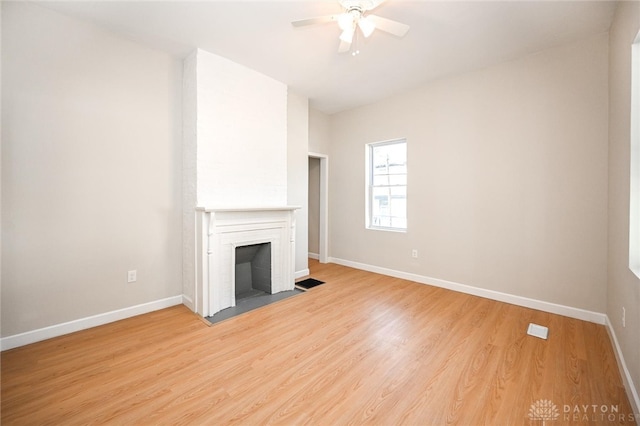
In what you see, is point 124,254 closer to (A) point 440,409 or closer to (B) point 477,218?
(A) point 440,409

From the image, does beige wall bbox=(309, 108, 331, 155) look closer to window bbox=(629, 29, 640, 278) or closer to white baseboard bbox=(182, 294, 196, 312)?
white baseboard bbox=(182, 294, 196, 312)

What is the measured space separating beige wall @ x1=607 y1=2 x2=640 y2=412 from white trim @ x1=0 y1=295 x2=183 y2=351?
3.97m

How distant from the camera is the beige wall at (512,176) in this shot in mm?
2721

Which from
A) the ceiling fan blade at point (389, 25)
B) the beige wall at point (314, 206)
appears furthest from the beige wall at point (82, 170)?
the beige wall at point (314, 206)

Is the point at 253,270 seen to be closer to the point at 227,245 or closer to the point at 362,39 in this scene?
the point at 227,245

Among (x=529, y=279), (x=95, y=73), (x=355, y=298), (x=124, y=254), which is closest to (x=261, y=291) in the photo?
(x=355, y=298)

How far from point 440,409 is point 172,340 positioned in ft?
7.23

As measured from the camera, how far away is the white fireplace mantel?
2.91 metres

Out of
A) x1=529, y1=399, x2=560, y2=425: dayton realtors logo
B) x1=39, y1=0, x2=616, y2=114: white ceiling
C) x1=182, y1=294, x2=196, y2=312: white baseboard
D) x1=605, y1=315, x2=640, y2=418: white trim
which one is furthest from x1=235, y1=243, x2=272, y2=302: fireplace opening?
x1=605, y1=315, x2=640, y2=418: white trim

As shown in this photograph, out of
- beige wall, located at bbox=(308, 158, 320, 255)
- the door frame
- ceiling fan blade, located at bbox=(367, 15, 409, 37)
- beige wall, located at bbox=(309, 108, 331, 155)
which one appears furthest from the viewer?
A: beige wall, located at bbox=(308, 158, 320, 255)

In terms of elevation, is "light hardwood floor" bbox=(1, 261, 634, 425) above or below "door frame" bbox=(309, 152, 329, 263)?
below

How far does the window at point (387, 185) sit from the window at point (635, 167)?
2.59m

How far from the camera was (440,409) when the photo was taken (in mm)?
1609

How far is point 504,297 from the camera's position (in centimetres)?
326
